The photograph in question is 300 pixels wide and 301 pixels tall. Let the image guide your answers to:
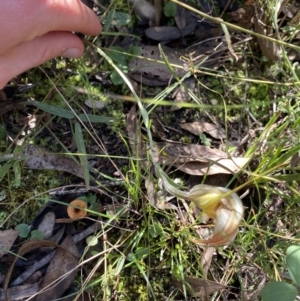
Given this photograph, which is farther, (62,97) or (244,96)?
(244,96)

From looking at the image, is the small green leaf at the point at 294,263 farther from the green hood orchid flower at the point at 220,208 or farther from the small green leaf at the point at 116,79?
the small green leaf at the point at 116,79

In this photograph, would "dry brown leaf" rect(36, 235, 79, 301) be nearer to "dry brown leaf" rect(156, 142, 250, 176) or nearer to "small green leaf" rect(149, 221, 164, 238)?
"small green leaf" rect(149, 221, 164, 238)

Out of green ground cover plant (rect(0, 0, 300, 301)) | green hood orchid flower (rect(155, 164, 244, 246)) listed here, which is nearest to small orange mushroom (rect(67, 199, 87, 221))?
green ground cover plant (rect(0, 0, 300, 301))

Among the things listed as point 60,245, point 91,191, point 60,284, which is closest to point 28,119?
point 91,191

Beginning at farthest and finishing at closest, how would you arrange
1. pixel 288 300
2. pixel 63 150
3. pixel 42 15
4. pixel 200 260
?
pixel 63 150 < pixel 200 260 < pixel 42 15 < pixel 288 300

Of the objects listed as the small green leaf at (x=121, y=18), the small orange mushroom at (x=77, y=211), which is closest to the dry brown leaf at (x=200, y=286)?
the small orange mushroom at (x=77, y=211)

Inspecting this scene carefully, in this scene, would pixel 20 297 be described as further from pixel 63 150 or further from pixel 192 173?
pixel 192 173
